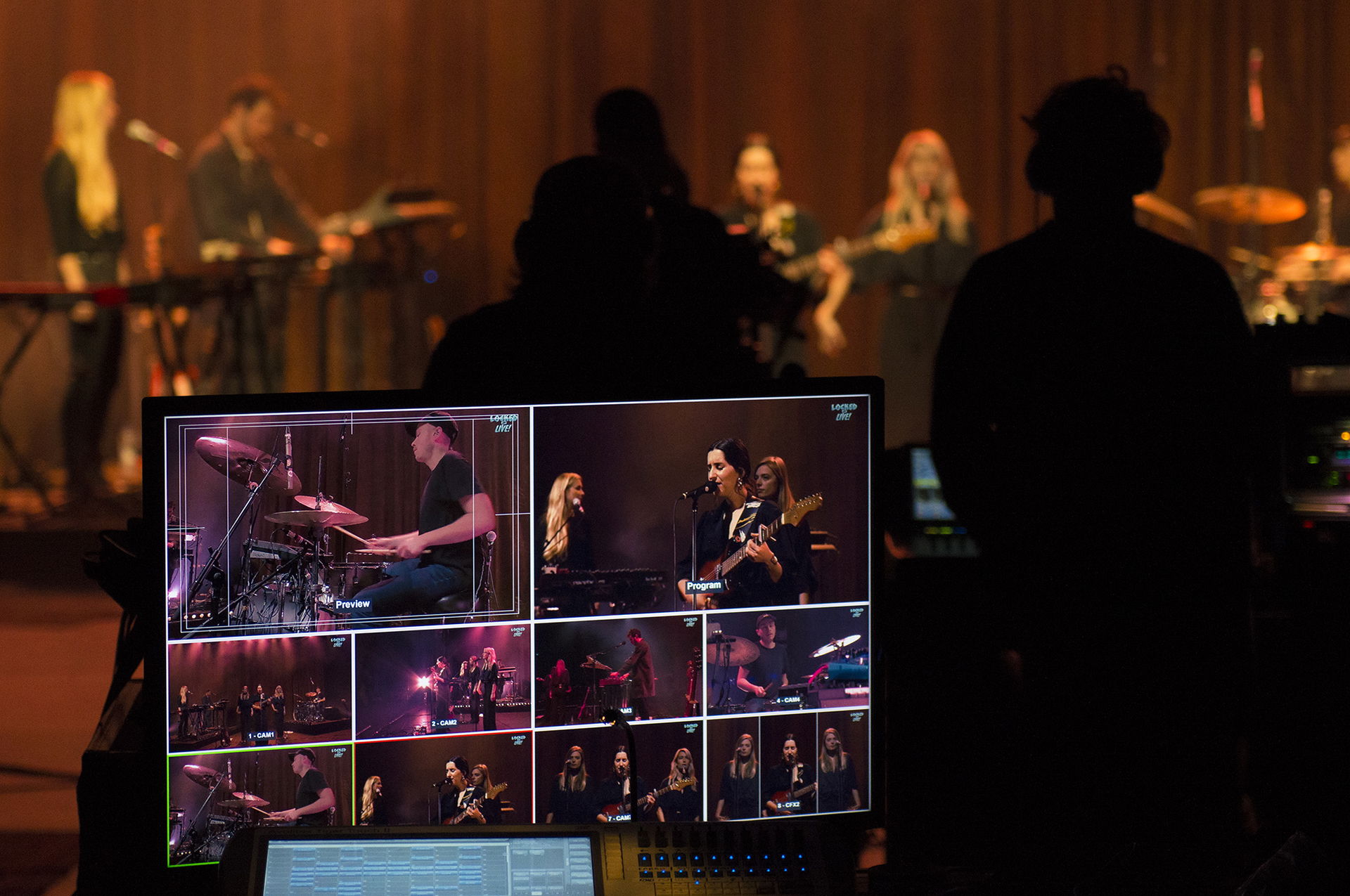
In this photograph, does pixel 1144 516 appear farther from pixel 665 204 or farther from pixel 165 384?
pixel 165 384

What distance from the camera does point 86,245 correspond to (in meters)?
6.05

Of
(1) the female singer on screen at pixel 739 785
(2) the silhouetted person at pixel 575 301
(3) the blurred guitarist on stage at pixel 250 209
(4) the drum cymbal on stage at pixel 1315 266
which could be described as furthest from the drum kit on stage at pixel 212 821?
(4) the drum cymbal on stage at pixel 1315 266

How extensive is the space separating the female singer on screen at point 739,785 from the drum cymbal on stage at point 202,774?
1.28ft

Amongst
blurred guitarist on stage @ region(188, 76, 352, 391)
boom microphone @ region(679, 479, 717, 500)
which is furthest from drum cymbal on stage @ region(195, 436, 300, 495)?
blurred guitarist on stage @ region(188, 76, 352, 391)

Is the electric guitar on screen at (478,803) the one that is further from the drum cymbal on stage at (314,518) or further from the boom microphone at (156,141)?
the boom microphone at (156,141)

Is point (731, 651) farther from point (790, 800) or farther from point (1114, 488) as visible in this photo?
point (1114, 488)

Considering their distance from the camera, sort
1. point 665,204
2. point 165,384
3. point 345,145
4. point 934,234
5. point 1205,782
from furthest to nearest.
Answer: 1. point 345,145
2. point 934,234
3. point 165,384
4. point 665,204
5. point 1205,782

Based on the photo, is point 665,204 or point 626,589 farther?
point 665,204

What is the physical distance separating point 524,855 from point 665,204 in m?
1.92

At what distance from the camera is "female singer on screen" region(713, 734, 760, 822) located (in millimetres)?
1083

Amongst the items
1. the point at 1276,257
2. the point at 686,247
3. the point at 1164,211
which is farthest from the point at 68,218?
the point at 1276,257

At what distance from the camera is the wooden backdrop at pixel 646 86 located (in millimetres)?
6676

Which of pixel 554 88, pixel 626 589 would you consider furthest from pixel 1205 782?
pixel 554 88

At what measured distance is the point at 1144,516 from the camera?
55.5 inches
